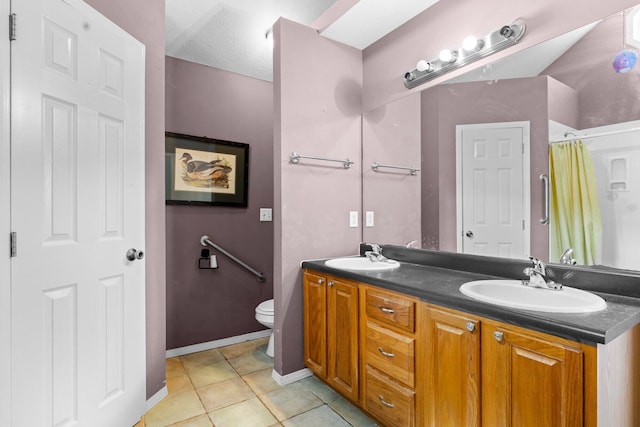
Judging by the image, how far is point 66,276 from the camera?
1443mm

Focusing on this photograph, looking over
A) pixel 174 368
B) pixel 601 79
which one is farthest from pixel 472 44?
pixel 174 368

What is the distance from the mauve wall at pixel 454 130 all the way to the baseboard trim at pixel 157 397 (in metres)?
1.86

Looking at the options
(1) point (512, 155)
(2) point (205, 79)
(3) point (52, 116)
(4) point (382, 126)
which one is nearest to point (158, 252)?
(3) point (52, 116)

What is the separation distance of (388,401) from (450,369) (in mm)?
462

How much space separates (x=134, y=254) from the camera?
1773 millimetres

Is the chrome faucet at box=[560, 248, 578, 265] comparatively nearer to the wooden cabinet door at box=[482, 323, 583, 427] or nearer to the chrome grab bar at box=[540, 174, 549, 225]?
the chrome grab bar at box=[540, 174, 549, 225]

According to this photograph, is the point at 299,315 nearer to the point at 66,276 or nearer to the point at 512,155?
the point at 66,276

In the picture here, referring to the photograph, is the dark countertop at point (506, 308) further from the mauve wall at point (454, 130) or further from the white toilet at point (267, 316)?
the white toilet at point (267, 316)

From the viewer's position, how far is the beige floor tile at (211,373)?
7.32ft

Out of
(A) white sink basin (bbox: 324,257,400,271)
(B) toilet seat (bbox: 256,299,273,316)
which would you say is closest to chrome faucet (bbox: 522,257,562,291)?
(A) white sink basin (bbox: 324,257,400,271)

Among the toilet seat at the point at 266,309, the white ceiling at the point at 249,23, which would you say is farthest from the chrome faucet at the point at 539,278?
the toilet seat at the point at 266,309

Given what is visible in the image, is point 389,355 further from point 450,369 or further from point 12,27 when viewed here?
point 12,27

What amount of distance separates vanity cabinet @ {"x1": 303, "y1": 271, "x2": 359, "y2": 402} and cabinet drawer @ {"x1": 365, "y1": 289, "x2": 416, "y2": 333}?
122 mm

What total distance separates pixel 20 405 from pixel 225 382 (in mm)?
1141
